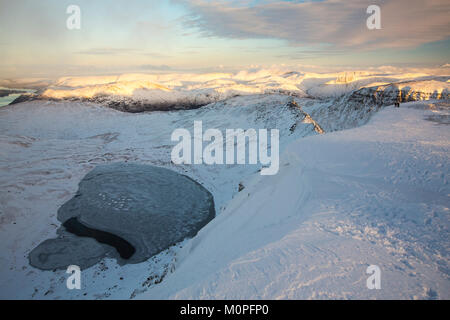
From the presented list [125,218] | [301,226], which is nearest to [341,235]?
[301,226]

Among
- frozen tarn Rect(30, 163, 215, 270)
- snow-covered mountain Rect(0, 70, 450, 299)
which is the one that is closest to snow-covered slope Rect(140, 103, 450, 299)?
snow-covered mountain Rect(0, 70, 450, 299)

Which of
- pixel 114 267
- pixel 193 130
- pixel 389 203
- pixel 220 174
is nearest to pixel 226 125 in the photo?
pixel 193 130

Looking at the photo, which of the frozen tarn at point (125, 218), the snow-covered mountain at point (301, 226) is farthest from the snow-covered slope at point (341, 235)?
the frozen tarn at point (125, 218)

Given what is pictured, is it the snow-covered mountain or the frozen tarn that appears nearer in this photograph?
the snow-covered mountain

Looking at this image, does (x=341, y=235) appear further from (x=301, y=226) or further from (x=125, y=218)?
(x=125, y=218)

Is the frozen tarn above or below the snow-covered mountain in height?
below

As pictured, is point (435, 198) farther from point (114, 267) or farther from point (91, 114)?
point (91, 114)

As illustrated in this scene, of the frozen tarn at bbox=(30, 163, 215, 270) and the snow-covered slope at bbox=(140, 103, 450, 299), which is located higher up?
the snow-covered slope at bbox=(140, 103, 450, 299)

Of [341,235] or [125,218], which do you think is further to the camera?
[125,218]

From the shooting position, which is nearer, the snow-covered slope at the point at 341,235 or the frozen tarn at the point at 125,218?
the snow-covered slope at the point at 341,235

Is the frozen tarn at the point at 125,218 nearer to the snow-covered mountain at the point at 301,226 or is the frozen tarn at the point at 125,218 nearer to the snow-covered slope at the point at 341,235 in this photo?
the snow-covered mountain at the point at 301,226

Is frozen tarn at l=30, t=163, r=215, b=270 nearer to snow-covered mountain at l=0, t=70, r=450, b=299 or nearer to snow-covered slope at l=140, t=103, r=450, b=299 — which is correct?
snow-covered mountain at l=0, t=70, r=450, b=299
